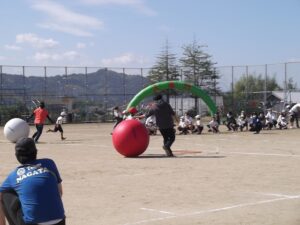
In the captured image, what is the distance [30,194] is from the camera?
16.5 feet

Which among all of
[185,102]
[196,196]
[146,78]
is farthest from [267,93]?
[196,196]

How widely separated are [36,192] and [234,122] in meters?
28.2

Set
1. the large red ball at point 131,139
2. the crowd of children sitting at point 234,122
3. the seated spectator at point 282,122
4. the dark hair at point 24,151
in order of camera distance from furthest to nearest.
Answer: the seated spectator at point 282,122 → the crowd of children sitting at point 234,122 → the large red ball at point 131,139 → the dark hair at point 24,151

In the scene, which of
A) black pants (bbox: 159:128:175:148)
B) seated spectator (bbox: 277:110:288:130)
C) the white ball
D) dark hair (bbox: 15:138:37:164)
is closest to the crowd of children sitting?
seated spectator (bbox: 277:110:288:130)

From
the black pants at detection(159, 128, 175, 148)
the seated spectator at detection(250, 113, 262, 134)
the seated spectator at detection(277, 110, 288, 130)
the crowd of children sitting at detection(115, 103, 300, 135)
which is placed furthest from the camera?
the seated spectator at detection(277, 110, 288, 130)

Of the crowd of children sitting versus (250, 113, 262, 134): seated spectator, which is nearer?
the crowd of children sitting

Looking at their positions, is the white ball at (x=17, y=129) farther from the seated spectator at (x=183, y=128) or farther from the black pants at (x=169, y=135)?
the seated spectator at (x=183, y=128)

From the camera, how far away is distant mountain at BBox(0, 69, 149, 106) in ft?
160

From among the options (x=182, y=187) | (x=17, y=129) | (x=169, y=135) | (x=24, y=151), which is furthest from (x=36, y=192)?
(x=17, y=129)

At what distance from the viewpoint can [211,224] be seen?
8.09 metres

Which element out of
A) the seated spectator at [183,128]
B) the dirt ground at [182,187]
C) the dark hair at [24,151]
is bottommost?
the dirt ground at [182,187]

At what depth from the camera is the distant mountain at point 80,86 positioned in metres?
48.6

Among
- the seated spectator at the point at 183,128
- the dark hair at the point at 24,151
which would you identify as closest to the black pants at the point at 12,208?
the dark hair at the point at 24,151

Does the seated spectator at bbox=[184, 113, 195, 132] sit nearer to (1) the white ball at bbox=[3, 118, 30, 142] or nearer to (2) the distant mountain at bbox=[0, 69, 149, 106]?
(1) the white ball at bbox=[3, 118, 30, 142]
